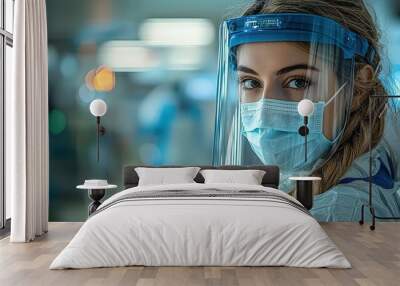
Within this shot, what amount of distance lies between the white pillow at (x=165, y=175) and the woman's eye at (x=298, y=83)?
5.34 ft

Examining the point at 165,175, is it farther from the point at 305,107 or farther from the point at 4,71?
the point at 4,71

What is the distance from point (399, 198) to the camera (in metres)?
7.42

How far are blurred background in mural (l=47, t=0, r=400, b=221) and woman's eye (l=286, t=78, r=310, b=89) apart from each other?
96 cm

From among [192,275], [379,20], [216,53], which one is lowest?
[192,275]

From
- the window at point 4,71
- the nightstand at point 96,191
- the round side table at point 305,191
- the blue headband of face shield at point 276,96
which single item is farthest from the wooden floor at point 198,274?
the blue headband of face shield at point 276,96

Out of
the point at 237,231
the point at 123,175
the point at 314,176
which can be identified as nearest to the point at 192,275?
the point at 237,231

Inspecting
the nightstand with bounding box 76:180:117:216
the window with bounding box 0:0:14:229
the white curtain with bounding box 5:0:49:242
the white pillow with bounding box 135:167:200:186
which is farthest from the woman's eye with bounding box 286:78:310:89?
the window with bounding box 0:0:14:229

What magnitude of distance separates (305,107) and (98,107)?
2.45 meters

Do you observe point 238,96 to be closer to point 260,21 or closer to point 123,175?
point 260,21

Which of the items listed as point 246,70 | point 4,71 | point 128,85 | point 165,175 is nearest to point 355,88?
point 246,70

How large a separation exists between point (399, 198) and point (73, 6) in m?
4.79

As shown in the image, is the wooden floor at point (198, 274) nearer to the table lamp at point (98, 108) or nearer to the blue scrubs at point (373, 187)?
the blue scrubs at point (373, 187)

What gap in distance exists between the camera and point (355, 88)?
735 centimetres

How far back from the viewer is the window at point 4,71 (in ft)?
21.5
